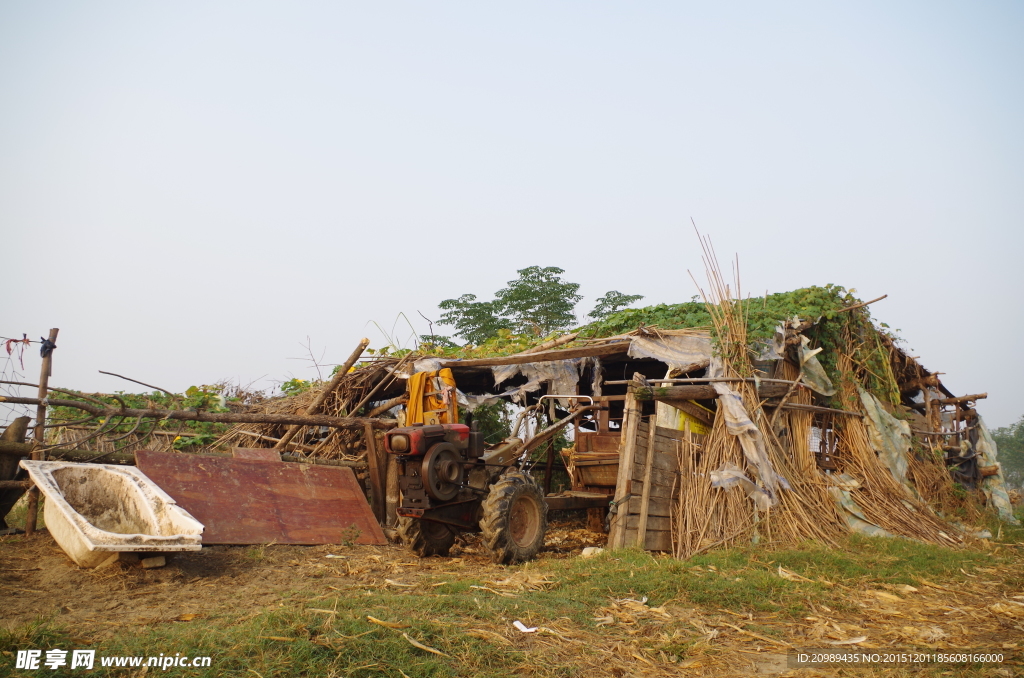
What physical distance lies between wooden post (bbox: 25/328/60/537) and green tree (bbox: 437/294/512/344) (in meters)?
14.4

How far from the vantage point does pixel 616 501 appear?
25.6 feet

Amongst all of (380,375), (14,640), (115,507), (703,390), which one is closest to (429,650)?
(14,640)

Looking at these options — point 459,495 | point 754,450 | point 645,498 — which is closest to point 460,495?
point 459,495

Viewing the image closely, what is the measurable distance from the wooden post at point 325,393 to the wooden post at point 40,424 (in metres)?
3.23

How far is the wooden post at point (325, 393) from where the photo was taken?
32.5 ft

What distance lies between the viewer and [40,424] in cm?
669

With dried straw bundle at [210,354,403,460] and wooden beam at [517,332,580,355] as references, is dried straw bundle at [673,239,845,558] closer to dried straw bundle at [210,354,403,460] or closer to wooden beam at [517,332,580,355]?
wooden beam at [517,332,580,355]

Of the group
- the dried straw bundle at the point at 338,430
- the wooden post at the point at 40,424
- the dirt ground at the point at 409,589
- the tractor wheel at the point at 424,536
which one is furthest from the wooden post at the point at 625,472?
the wooden post at the point at 40,424

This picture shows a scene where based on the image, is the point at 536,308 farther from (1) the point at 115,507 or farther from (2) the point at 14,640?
(2) the point at 14,640

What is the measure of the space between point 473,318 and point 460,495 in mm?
13921

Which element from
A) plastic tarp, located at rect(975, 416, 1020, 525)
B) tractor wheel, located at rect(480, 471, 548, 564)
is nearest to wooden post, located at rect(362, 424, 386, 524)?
tractor wheel, located at rect(480, 471, 548, 564)

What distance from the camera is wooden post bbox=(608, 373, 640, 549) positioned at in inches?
302

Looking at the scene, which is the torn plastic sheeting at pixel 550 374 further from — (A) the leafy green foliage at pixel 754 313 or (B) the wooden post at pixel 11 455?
(B) the wooden post at pixel 11 455

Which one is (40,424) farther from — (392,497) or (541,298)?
(541,298)
